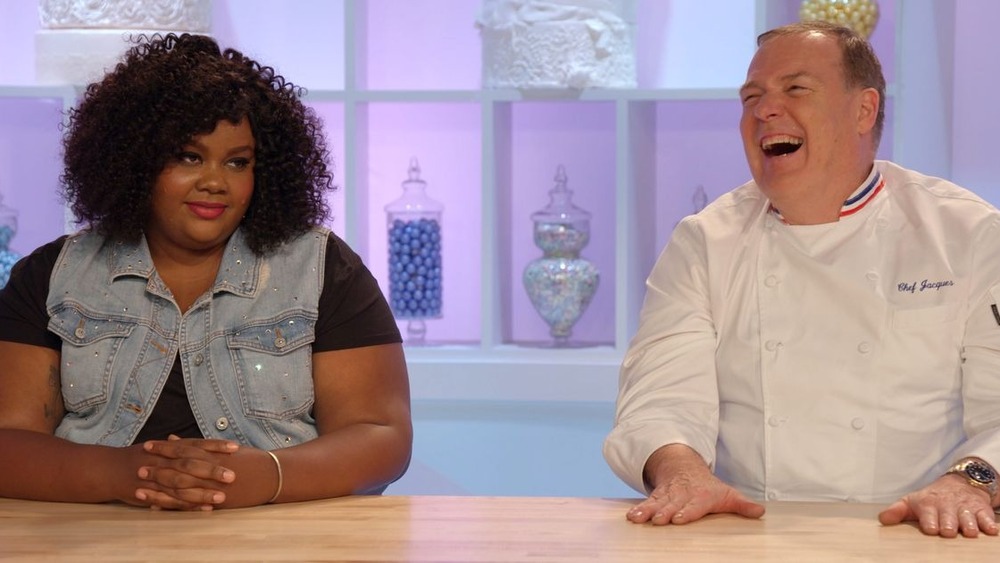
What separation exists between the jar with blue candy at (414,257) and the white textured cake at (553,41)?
1.24 ft

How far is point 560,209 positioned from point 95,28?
1200 mm

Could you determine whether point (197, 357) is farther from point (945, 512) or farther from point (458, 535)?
point (945, 512)

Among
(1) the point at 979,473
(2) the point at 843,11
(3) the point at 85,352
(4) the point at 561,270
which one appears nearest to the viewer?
(1) the point at 979,473

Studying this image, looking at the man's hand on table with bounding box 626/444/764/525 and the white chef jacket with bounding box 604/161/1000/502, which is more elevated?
the white chef jacket with bounding box 604/161/1000/502

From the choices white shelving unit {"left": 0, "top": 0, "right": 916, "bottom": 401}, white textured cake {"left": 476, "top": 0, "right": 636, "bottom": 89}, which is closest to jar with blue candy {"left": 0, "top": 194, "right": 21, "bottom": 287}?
white shelving unit {"left": 0, "top": 0, "right": 916, "bottom": 401}

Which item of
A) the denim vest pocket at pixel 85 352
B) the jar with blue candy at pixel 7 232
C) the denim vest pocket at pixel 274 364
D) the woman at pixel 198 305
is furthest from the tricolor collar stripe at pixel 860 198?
the jar with blue candy at pixel 7 232

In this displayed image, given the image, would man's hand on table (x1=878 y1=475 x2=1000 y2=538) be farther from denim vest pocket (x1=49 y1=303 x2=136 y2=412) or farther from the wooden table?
denim vest pocket (x1=49 y1=303 x2=136 y2=412)

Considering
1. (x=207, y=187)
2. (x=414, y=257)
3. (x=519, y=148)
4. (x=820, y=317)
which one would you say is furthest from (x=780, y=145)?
(x=519, y=148)

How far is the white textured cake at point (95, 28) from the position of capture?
Result: 3268mm

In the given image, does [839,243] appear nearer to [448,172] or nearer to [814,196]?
[814,196]

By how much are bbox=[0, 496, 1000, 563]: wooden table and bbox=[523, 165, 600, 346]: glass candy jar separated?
1801 mm

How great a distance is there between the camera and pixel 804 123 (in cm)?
192

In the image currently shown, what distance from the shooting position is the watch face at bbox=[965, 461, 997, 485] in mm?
1590

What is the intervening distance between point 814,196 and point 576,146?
1.75 m
